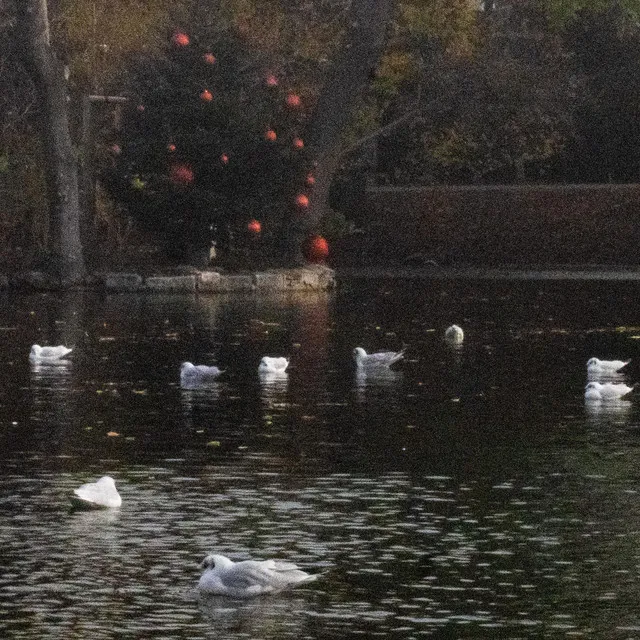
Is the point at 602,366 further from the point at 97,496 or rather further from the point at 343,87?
the point at 343,87

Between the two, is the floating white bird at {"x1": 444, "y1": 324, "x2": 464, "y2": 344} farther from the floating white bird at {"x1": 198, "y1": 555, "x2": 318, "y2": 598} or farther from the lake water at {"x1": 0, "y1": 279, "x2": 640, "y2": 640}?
the floating white bird at {"x1": 198, "y1": 555, "x2": 318, "y2": 598}

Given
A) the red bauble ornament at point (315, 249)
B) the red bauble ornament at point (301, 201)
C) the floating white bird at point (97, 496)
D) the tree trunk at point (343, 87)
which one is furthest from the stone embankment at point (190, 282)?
the floating white bird at point (97, 496)

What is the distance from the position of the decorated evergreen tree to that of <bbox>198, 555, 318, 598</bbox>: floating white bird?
2814cm

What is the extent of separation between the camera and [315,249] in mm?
41719

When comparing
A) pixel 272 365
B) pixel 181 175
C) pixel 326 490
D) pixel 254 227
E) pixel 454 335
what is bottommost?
pixel 454 335

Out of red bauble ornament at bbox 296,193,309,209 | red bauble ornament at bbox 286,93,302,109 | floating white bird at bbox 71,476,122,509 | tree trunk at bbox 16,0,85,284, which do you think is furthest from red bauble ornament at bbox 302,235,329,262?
floating white bird at bbox 71,476,122,509

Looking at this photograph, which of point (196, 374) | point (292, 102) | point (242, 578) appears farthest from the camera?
point (292, 102)

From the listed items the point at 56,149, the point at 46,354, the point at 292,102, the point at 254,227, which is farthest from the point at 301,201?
the point at 46,354

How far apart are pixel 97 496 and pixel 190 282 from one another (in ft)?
84.8

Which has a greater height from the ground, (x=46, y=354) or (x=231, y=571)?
(x=231, y=571)

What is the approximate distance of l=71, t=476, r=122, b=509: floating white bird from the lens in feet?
39.3

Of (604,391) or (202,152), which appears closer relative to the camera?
(604,391)

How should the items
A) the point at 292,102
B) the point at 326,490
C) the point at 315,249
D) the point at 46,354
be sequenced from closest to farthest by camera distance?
the point at 326,490, the point at 46,354, the point at 292,102, the point at 315,249

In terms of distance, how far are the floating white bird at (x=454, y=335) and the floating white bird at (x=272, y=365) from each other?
470cm
